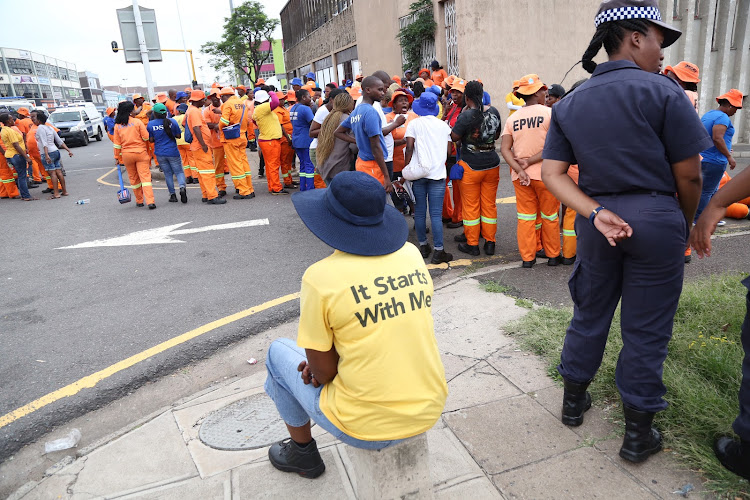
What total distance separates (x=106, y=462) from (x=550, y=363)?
269cm

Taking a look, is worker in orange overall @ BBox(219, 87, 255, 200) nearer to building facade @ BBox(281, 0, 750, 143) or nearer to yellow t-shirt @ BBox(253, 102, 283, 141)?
yellow t-shirt @ BBox(253, 102, 283, 141)

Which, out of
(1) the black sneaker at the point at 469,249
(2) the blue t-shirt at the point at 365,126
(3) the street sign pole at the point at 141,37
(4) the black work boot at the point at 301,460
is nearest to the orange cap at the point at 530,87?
(2) the blue t-shirt at the point at 365,126

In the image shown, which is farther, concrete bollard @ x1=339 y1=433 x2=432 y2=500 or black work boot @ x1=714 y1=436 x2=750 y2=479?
black work boot @ x1=714 y1=436 x2=750 y2=479

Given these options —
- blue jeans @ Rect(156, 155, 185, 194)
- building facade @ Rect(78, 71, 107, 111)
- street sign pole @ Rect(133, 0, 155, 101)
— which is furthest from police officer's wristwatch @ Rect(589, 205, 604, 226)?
building facade @ Rect(78, 71, 107, 111)

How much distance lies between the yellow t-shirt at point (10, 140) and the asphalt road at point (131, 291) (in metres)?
2.91

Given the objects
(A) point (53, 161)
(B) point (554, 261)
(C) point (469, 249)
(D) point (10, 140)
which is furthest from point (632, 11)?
(D) point (10, 140)

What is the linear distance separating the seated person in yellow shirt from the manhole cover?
1042 mm

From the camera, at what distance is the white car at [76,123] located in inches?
985

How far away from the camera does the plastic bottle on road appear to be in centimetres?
308

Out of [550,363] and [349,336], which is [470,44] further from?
[349,336]

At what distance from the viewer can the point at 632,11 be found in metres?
2.22

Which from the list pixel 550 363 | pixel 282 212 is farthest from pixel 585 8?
pixel 550 363

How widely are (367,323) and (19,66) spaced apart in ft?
307

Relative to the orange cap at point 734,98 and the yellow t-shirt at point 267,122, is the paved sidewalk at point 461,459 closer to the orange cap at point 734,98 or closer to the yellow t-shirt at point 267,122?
the orange cap at point 734,98
